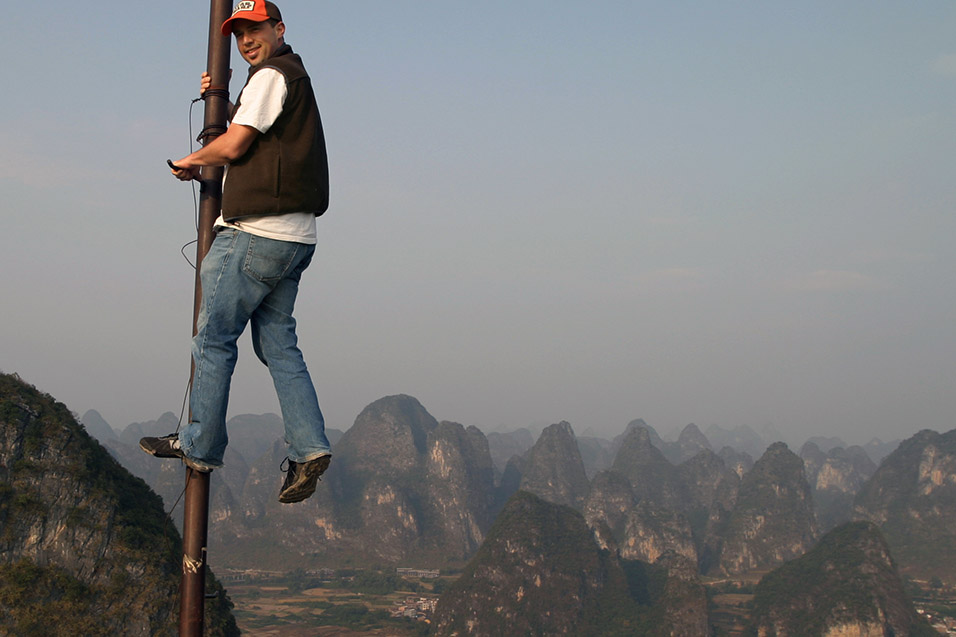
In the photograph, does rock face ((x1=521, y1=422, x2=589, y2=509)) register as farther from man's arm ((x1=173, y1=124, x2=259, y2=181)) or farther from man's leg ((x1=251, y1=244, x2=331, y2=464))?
man's arm ((x1=173, y1=124, x2=259, y2=181))

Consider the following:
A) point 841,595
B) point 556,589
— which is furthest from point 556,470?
point 841,595

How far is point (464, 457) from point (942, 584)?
7330 centimetres

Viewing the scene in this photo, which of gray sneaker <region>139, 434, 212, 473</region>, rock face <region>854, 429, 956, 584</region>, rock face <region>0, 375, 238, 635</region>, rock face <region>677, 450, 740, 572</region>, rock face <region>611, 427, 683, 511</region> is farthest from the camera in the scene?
rock face <region>611, 427, 683, 511</region>

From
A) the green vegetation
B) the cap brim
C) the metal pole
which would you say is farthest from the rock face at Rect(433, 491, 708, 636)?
the cap brim

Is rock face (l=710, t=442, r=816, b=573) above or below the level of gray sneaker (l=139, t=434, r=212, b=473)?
below

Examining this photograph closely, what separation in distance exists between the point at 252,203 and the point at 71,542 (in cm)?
3160

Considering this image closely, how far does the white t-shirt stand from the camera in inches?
114

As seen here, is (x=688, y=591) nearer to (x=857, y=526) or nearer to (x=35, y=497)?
(x=857, y=526)

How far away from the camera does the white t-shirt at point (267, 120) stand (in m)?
2.90

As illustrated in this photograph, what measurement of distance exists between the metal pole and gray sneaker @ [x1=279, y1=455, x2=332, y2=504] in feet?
1.13

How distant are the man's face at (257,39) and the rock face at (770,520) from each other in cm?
12228

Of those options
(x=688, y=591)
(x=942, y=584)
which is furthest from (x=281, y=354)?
(x=942, y=584)

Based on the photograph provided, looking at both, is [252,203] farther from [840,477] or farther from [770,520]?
[840,477]

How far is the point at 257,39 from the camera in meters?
3.21
